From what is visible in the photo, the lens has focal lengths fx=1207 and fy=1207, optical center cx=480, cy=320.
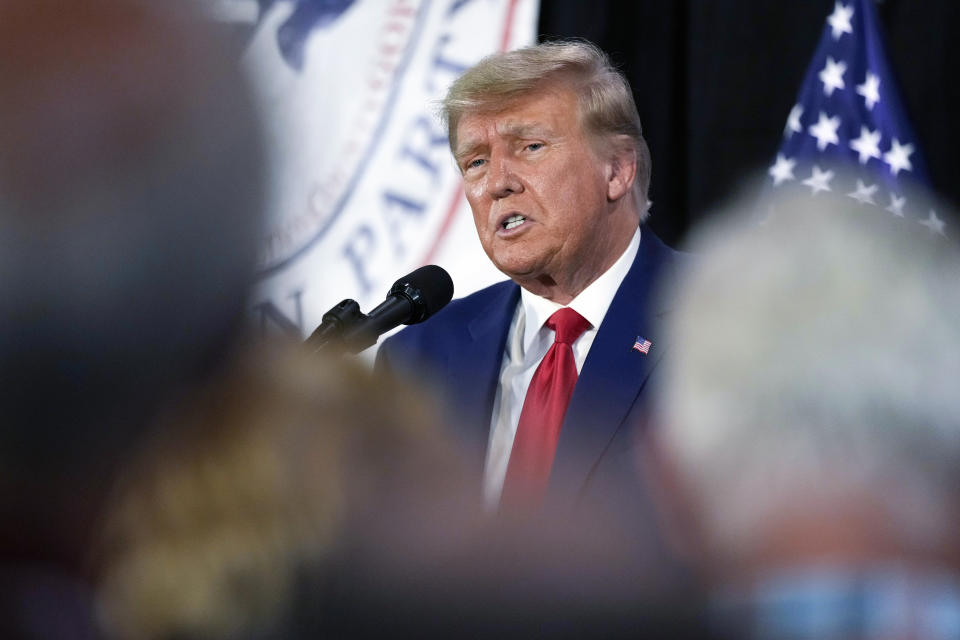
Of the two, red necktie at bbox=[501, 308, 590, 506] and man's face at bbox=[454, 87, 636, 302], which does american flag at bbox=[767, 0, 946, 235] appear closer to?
man's face at bbox=[454, 87, 636, 302]

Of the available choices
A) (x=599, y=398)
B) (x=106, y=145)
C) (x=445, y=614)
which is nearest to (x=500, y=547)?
(x=445, y=614)

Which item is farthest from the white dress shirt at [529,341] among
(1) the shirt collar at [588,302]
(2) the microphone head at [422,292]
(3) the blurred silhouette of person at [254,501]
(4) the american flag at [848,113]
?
(3) the blurred silhouette of person at [254,501]

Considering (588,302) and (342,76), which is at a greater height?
(342,76)

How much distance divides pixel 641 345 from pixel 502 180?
50cm

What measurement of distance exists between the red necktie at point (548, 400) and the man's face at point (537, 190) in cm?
15

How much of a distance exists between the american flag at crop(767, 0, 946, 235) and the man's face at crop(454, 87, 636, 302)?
0.62 metres

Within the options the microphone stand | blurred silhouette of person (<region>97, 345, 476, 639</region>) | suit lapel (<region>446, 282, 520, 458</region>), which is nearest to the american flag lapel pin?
suit lapel (<region>446, 282, 520, 458</region>)

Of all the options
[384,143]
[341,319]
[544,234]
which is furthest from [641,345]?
[384,143]

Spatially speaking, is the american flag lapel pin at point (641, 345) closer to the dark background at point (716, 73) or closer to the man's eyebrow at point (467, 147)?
the man's eyebrow at point (467, 147)

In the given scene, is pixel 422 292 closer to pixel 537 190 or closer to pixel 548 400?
pixel 548 400

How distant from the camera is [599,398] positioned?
80.4 inches

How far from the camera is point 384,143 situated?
2.88m

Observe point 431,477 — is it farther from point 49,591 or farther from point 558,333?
point 558,333

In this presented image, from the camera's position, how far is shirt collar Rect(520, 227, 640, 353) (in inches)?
89.6
